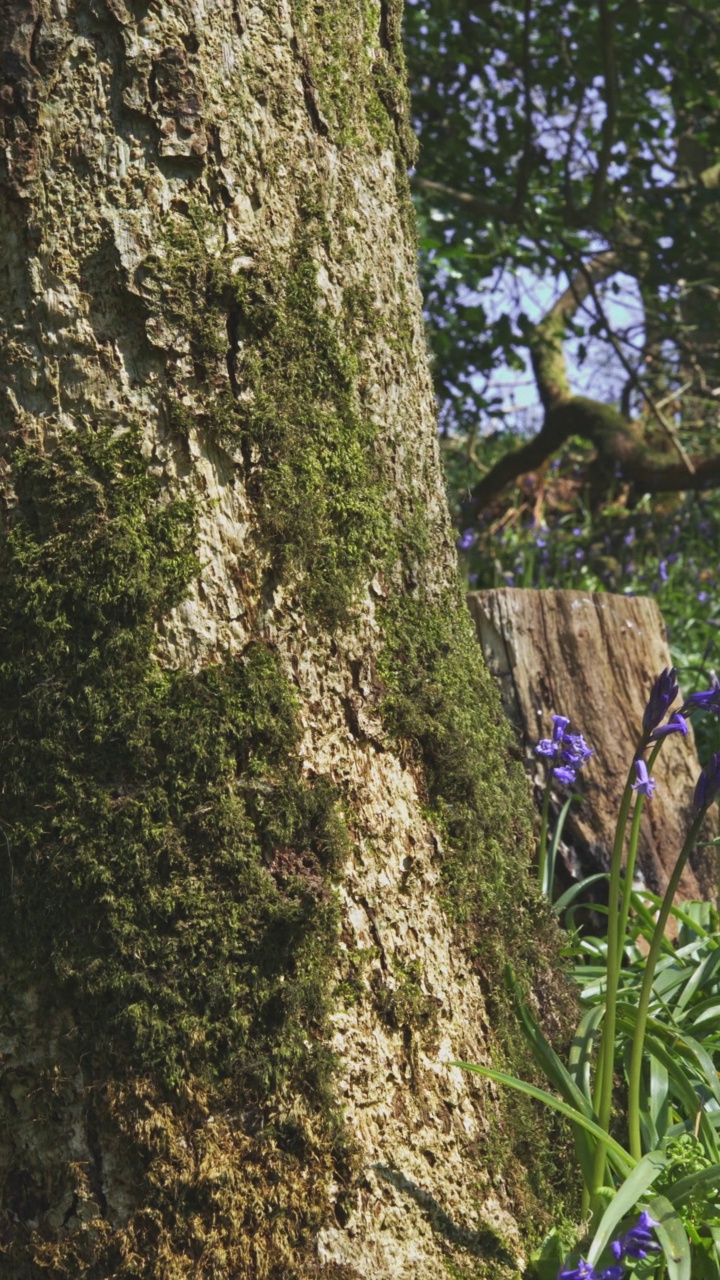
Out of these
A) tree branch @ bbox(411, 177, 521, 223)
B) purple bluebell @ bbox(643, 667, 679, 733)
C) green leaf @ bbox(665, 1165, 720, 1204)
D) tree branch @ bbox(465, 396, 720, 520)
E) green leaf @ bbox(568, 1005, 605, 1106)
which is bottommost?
green leaf @ bbox(665, 1165, 720, 1204)

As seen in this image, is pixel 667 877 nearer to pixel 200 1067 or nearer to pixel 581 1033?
pixel 581 1033

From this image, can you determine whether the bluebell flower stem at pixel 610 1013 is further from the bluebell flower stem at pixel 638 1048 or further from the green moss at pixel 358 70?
the green moss at pixel 358 70

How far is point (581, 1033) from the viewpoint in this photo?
1.78m

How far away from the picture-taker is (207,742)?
150 cm

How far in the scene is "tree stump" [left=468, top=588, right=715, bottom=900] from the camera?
127 inches

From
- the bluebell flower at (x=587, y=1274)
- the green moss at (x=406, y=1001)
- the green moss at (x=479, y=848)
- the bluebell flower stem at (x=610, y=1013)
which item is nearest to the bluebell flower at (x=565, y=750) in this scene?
the green moss at (x=479, y=848)

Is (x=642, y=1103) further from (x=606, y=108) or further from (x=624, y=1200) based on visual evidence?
(x=606, y=108)

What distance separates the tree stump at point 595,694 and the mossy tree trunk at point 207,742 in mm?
1627

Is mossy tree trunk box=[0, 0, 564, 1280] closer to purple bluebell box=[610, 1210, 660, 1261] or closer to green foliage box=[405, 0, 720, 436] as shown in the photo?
purple bluebell box=[610, 1210, 660, 1261]

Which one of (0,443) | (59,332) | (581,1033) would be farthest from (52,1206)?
(59,332)

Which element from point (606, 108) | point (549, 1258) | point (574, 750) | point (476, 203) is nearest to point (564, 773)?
point (574, 750)

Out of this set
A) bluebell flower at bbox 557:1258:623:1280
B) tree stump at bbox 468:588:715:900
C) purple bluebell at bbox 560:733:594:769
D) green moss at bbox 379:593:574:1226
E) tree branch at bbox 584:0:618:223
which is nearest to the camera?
bluebell flower at bbox 557:1258:623:1280

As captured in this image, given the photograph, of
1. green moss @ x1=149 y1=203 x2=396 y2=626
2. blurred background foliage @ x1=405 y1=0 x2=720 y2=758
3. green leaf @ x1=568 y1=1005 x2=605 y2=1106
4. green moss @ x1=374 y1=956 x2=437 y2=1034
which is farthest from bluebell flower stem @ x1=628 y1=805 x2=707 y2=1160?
blurred background foliage @ x1=405 y1=0 x2=720 y2=758

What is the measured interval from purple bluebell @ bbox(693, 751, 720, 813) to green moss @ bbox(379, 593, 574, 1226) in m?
0.36
